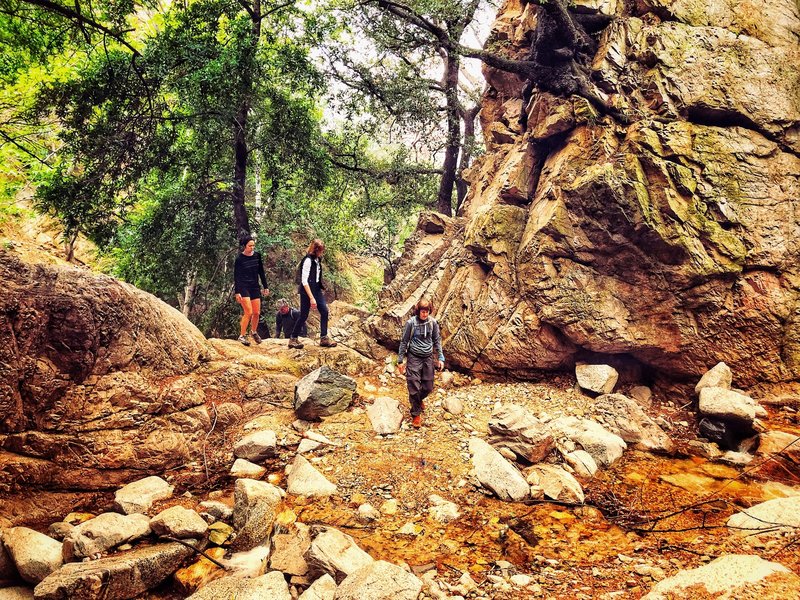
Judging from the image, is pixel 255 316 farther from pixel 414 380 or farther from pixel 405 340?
pixel 414 380

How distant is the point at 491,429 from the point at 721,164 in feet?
23.9

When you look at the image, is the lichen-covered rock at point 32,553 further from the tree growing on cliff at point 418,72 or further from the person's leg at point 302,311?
the tree growing on cliff at point 418,72

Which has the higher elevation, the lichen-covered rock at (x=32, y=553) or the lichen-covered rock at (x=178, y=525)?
the lichen-covered rock at (x=178, y=525)

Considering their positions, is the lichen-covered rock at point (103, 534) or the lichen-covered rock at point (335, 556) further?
the lichen-covered rock at point (103, 534)

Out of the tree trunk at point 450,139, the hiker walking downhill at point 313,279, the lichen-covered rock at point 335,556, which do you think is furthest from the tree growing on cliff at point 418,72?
the lichen-covered rock at point 335,556

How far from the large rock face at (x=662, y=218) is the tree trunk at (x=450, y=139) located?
4924 mm

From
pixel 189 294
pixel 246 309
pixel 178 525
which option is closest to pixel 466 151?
pixel 246 309

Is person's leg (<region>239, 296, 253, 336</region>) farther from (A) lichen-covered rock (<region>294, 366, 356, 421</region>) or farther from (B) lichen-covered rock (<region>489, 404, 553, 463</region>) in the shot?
(B) lichen-covered rock (<region>489, 404, 553, 463</region>)

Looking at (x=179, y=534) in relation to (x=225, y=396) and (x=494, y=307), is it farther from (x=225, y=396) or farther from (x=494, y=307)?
(x=494, y=307)

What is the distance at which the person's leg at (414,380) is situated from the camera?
23.2ft

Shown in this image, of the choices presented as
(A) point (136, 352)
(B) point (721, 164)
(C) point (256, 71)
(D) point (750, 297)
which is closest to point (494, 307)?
(D) point (750, 297)

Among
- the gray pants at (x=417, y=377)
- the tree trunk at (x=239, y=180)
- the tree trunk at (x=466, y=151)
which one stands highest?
the tree trunk at (x=466, y=151)

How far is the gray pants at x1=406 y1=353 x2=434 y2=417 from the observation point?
708 cm

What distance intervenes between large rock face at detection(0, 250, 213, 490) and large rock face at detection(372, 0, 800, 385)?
6063 mm
